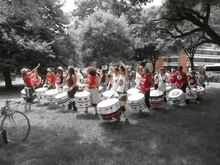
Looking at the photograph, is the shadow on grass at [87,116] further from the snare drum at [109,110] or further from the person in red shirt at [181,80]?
the person in red shirt at [181,80]

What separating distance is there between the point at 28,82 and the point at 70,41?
16.9 metres

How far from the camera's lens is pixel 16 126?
7.54 meters

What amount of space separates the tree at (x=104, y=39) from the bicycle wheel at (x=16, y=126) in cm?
2989

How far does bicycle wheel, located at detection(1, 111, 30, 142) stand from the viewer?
7414 mm

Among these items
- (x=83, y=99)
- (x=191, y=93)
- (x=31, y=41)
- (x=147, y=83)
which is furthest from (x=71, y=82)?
(x=31, y=41)

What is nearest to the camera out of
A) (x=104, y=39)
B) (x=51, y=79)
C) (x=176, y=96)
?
(x=176, y=96)

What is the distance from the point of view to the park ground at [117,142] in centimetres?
640

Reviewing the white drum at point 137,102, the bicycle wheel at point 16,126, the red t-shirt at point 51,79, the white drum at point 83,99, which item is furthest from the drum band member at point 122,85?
the red t-shirt at point 51,79

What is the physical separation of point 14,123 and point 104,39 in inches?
1193

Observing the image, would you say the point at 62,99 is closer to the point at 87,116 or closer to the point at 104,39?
the point at 87,116

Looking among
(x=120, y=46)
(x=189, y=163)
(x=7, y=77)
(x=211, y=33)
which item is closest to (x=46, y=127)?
(x=189, y=163)

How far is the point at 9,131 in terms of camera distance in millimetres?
7727

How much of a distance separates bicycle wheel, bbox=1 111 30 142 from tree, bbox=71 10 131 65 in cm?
2989

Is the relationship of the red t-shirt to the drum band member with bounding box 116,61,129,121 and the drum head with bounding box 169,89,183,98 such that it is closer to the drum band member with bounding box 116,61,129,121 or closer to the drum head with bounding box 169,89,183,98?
the drum band member with bounding box 116,61,129,121
